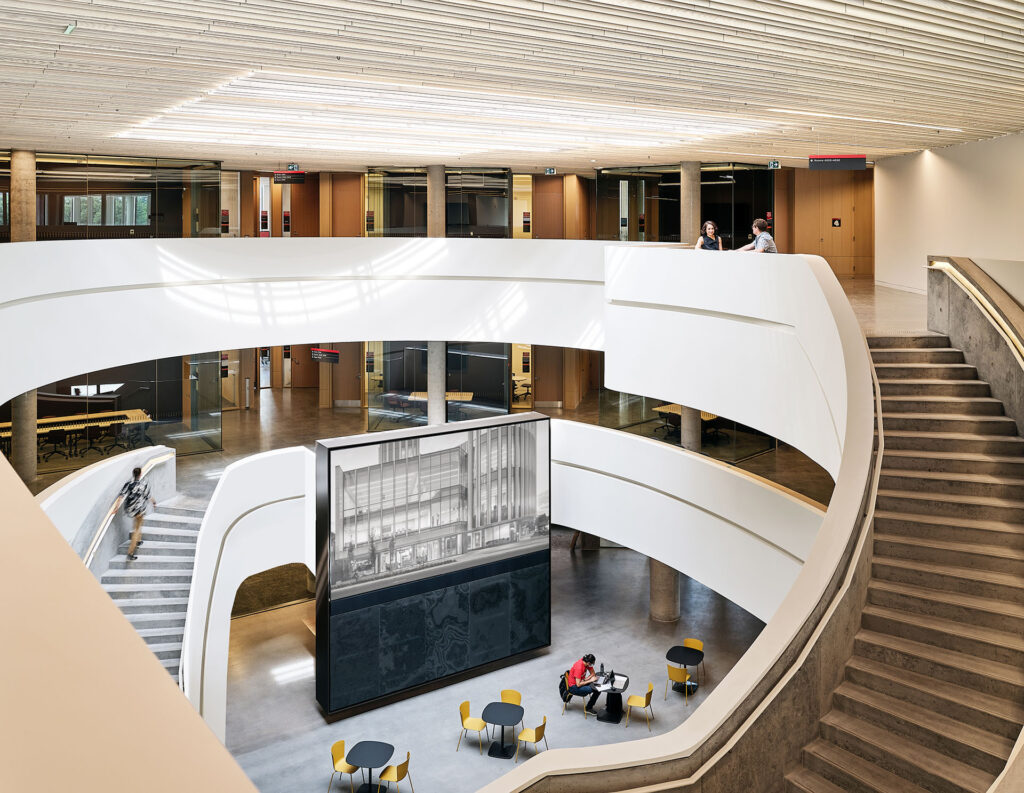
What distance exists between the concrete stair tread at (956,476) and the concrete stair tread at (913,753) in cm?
279

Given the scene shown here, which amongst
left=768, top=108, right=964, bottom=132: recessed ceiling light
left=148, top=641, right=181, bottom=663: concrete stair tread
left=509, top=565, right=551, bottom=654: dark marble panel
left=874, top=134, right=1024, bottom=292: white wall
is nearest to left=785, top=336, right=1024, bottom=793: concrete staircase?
left=768, top=108, right=964, bottom=132: recessed ceiling light

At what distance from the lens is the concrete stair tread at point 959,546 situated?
7.58 metres

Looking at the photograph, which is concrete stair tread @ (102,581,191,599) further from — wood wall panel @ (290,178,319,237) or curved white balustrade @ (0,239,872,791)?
wood wall panel @ (290,178,319,237)

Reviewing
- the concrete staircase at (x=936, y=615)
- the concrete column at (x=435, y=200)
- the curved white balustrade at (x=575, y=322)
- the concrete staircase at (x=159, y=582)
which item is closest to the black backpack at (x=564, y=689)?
the curved white balustrade at (x=575, y=322)

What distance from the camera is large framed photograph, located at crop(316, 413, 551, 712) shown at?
1633 cm

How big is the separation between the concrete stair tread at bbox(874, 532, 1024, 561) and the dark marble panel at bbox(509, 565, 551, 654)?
1141 centimetres

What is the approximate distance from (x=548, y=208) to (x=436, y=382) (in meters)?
7.46

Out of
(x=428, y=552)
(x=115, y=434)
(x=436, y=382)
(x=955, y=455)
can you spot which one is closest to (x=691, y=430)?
(x=428, y=552)

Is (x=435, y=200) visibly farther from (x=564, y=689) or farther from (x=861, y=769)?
(x=861, y=769)

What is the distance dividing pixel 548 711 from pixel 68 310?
11.0 m

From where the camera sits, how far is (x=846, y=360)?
9.10m

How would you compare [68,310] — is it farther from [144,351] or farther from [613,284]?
[613,284]

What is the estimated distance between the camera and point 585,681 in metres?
16.9

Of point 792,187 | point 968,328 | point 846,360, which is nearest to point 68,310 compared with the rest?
point 846,360
